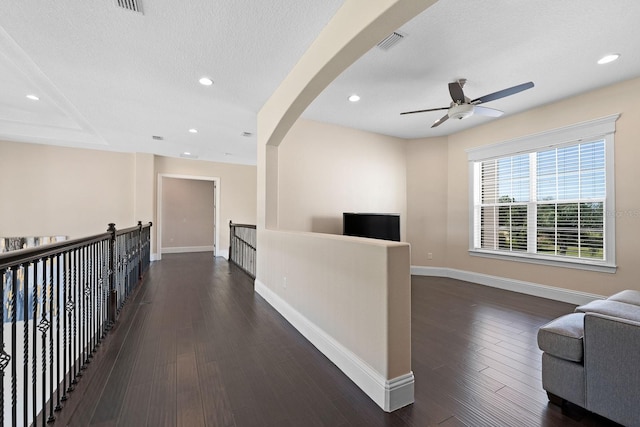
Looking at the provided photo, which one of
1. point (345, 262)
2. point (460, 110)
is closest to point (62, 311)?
point (345, 262)

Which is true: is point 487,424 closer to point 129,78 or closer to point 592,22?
point 592,22

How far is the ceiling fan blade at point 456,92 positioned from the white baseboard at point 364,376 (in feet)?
9.44

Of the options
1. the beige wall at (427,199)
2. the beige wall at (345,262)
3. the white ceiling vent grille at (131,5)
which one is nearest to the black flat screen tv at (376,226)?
the beige wall at (427,199)

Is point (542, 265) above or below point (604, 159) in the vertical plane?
below

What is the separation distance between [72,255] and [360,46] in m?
2.74

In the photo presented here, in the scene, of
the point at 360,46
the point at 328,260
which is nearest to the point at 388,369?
the point at 328,260

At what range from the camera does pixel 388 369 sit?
5.62 feet

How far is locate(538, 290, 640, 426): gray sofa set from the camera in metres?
1.41

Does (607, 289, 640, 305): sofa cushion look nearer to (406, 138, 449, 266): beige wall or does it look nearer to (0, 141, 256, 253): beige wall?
(406, 138, 449, 266): beige wall

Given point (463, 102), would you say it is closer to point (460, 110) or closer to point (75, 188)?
point (460, 110)

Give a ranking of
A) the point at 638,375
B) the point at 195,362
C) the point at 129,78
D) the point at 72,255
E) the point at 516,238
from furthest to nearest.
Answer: the point at 516,238, the point at 129,78, the point at 195,362, the point at 72,255, the point at 638,375

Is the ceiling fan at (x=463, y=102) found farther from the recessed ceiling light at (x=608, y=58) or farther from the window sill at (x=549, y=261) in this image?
the window sill at (x=549, y=261)

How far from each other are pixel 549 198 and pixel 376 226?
8.65ft

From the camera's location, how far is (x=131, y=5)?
2115 millimetres
